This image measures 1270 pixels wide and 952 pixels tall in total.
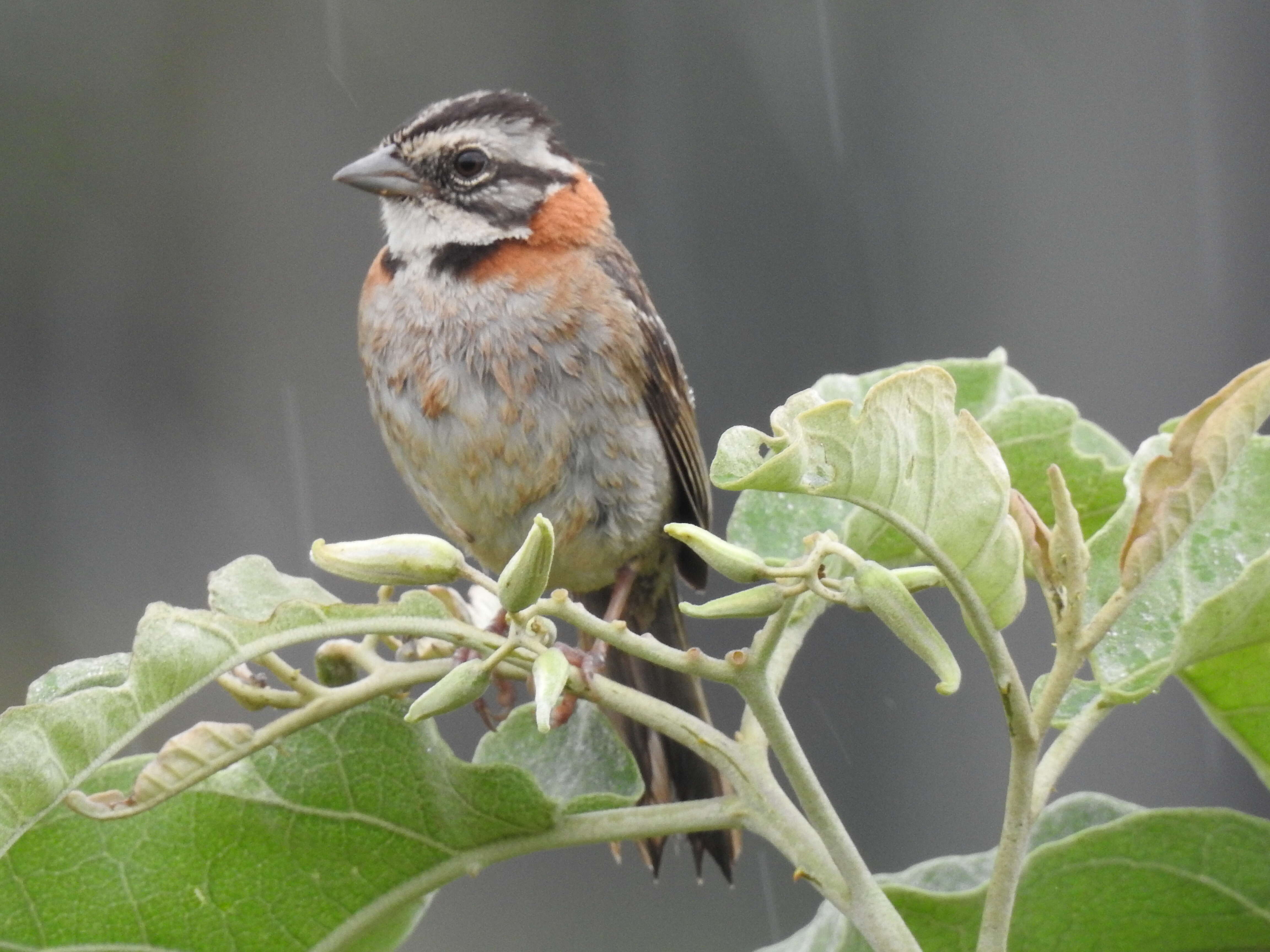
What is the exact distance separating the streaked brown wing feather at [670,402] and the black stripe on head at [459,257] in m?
0.25

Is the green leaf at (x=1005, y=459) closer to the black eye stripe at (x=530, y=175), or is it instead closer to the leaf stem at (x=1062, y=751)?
the leaf stem at (x=1062, y=751)

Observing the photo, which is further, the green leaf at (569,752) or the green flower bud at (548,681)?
the green leaf at (569,752)

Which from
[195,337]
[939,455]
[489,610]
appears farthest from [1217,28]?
[939,455]

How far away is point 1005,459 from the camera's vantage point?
178 centimetres

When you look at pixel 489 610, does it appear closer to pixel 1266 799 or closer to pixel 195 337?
pixel 1266 799

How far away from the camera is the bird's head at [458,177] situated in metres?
3.15

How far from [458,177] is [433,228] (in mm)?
135

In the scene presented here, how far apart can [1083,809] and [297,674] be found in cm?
89

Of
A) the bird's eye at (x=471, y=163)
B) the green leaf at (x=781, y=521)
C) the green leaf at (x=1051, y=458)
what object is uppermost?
the bird's eye at (x=471, y=163)

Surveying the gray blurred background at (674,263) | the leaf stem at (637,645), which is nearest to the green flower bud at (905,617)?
the leaf stem at (637,645)

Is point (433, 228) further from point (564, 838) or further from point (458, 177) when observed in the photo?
point (564, 838)

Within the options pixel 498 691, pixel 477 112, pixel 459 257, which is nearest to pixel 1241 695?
pixel 498 691

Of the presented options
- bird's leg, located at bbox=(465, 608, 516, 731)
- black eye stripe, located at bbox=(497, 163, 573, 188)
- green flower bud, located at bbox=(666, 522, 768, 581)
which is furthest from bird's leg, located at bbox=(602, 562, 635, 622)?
green flower bud, located at bbox=(666, 522, 768, 581)

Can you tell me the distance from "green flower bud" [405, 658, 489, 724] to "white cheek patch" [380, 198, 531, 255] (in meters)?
2.00
